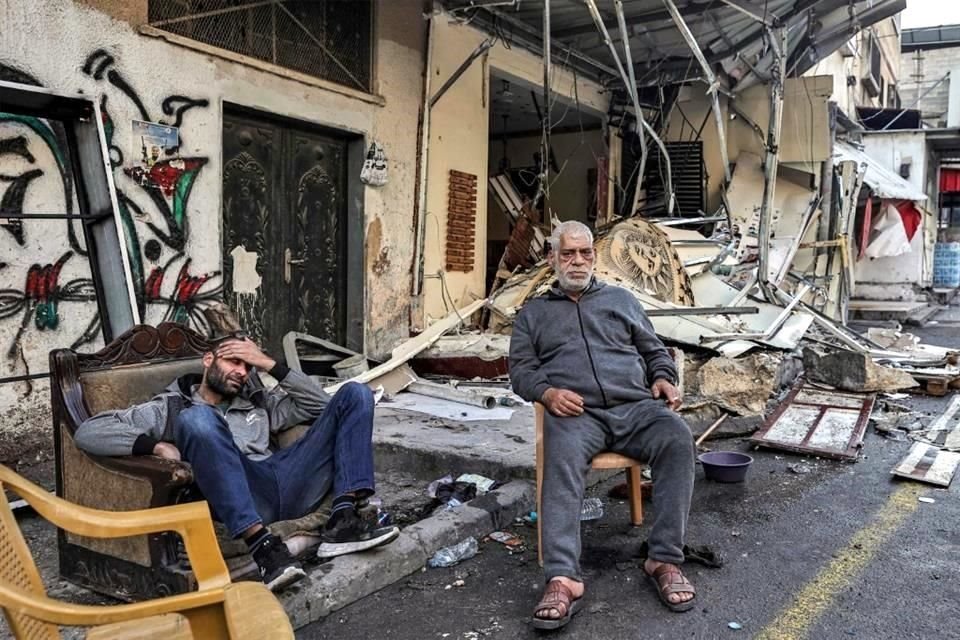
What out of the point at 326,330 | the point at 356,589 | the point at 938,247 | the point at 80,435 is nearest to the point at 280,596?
the point at 356,589

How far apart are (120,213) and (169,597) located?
4.01m

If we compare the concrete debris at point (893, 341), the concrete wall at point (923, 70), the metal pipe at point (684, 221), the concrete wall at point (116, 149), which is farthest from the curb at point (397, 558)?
the concrete wall at point (923, 70)

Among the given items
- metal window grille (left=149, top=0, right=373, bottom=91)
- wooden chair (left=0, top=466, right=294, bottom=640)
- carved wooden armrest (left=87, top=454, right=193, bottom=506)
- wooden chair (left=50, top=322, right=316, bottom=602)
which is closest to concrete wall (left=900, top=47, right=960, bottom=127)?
metal window grille (left=149, top=0, right=373, bottom=91)

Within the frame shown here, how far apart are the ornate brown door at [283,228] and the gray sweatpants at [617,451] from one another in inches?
151

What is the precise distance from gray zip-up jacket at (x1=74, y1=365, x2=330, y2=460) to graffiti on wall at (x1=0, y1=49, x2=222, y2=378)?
2149 mm

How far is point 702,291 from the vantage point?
9.40 meters

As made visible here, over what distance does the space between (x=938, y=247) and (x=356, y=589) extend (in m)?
29.0

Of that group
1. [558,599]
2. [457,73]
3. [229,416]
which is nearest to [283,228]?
[457,73]

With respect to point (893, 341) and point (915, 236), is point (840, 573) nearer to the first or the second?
point (893, 341)

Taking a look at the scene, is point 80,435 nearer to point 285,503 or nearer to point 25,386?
point 285,503

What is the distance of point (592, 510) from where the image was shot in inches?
163

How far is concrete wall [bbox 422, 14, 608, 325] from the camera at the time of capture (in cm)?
795

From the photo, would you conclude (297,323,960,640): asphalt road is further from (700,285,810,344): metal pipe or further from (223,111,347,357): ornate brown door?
(223,111,347,357): ornate brown door

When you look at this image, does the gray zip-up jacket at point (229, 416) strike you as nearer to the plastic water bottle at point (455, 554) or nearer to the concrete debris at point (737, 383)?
the plastic water bottle at point (455, 554)
